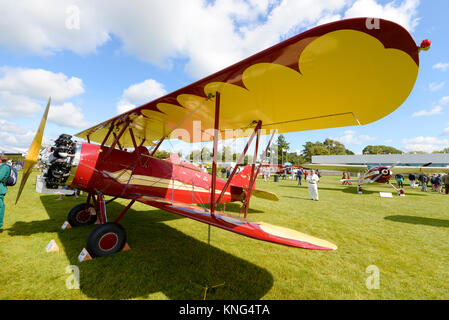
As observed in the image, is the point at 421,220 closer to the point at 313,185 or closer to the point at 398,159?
the point at 313,185

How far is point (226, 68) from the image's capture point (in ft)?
6.62

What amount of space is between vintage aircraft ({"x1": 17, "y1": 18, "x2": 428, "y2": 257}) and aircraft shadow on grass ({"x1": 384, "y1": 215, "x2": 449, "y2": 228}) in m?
5.23

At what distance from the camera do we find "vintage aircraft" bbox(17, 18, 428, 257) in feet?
5.13

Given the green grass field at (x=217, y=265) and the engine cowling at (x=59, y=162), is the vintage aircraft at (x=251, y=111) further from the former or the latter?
the green grass field at (x=217, y=265)

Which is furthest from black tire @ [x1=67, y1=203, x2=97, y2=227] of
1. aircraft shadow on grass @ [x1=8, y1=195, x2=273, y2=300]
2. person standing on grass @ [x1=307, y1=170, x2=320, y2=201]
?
person standing on grass @ [x1=307, y1=170, x2=320, y2=201]

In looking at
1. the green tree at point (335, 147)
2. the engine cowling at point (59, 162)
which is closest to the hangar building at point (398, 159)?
the green tree at point (335, 147)

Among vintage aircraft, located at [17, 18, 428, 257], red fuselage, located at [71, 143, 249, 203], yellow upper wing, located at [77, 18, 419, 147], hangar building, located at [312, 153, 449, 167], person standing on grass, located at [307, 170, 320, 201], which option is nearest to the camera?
yellow upper wing, located at [77, 18, 419, 147]

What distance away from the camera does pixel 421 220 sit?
236 inches

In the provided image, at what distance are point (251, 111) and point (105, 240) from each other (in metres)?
3.25

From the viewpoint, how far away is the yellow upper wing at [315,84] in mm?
1460

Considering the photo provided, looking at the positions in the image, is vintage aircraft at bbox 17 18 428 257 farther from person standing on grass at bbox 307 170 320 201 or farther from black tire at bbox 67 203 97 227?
person standing on grass at bbox 307 170 320 201

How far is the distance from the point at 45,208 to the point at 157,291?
626 centimetres

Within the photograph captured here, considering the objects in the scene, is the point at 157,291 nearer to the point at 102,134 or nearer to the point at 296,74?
the point at 296,74
